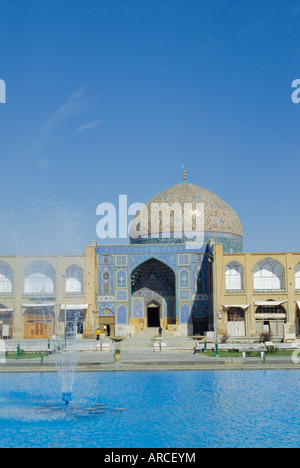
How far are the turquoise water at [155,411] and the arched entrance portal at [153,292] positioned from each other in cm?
1881

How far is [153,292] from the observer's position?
3716 cm

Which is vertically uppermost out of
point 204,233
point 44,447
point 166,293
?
point 204,233

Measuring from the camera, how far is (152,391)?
14.8 m

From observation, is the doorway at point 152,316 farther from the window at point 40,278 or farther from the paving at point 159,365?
the paving at point 159,365

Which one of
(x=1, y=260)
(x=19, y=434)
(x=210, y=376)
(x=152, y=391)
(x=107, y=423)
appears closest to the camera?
(x=19, y=434)

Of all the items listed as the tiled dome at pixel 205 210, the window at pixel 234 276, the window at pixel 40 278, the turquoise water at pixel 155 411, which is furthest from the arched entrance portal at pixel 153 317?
the turquoise water at pixel 155 411

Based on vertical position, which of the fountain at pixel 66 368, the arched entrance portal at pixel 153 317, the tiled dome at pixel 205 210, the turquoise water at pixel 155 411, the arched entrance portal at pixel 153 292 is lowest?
the turquoise water at pixel 155 411

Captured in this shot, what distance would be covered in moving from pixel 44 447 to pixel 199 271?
26.5m

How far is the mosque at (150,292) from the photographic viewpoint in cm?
3353

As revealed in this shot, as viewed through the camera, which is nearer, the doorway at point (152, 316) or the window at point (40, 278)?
the window at point (40, 278)

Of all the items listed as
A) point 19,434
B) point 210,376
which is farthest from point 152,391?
point 19,434

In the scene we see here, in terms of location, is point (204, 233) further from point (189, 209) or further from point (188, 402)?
point (188, 402)

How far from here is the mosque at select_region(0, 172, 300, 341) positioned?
33.5m

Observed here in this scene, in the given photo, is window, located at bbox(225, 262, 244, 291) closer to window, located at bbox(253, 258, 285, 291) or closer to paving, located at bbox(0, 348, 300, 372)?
window, located at bbox(253, 258, 285, 291)
